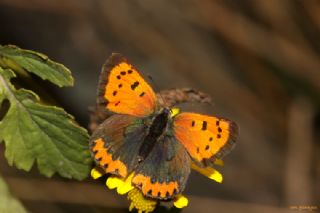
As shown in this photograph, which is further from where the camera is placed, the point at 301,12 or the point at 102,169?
the point at 301,12

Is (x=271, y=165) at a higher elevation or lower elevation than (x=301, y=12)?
lower

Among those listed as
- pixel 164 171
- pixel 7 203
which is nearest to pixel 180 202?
pixel 164 171

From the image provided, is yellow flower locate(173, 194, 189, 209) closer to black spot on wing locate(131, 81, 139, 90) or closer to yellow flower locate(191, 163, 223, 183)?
yellow flower locate(191, 163, 223, 183)

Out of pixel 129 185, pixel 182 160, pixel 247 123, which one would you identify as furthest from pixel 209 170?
pixel 247 123

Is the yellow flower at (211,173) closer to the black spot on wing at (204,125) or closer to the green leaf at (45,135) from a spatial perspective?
the black spot on wing at (204,125)

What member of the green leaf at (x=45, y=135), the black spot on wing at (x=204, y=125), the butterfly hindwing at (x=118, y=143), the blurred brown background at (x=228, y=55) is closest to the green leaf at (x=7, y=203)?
the green leaf at (x=45, y=135)

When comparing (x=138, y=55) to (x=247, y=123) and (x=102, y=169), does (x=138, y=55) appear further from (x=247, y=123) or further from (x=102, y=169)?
(x=102, y=169)

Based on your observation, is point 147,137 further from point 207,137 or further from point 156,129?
point 207,137
